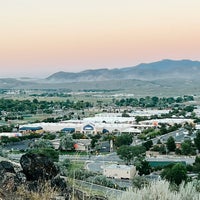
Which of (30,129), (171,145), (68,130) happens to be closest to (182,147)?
(171,145)

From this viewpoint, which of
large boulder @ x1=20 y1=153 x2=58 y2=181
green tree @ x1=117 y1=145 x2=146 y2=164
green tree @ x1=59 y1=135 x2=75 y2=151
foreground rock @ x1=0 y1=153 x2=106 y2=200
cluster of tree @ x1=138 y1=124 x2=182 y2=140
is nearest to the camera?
foreground rock @ x1=0 y1=153 x2=106 y2=200

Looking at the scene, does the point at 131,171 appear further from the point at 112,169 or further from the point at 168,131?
the point at 168,131

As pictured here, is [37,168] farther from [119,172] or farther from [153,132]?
[153,132]

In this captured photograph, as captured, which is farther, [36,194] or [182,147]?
[182,147]

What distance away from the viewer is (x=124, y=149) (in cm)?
2006

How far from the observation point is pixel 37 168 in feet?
16.1

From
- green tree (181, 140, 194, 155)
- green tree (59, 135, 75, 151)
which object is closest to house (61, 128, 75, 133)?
green tree (59, 135, 75, 151)

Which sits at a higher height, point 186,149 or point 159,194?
point 159,194

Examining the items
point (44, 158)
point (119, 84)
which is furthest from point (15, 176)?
point (119, 84)

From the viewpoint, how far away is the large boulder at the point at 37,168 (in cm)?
489

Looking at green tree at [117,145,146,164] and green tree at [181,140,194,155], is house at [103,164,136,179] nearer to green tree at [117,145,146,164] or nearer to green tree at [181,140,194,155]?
green tree at [117,145,146,164]

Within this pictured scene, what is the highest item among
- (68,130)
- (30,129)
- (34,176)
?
(34,176)

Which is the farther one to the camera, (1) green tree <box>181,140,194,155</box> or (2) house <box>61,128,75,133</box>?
(2) house <box>61,128,75,133</box>

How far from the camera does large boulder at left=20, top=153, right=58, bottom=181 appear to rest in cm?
489
